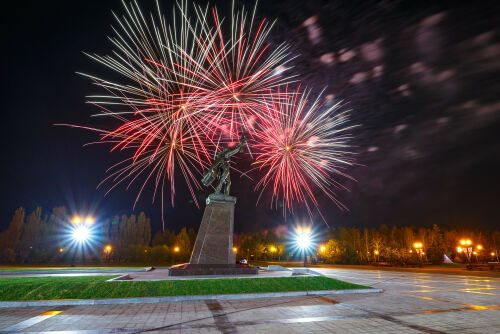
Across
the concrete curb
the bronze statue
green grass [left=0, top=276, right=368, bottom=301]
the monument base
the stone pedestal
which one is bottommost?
the concrete curb

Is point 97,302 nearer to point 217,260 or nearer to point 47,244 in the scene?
point 217,260

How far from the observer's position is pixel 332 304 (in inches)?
403

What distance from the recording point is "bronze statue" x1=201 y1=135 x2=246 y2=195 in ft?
62.2

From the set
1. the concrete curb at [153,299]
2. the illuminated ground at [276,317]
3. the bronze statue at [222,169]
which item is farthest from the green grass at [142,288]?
the bronze statue at [222,169]

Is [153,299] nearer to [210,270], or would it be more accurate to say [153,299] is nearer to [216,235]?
[210,270]

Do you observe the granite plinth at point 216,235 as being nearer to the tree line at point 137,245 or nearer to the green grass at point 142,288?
the green grass at point 142,288

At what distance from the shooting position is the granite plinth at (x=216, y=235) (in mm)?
16672

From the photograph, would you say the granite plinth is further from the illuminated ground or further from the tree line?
the tree line

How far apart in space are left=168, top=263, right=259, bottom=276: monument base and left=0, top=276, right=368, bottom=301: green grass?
259 cm

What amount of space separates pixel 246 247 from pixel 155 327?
82.0 m

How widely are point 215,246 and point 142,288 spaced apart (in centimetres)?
611

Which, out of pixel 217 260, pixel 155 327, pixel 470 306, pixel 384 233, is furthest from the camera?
pixel 384 233

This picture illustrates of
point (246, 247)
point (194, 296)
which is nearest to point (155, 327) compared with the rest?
point (194, 296)

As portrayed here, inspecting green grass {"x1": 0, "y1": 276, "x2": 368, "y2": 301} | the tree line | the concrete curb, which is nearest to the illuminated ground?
the concrete curb
